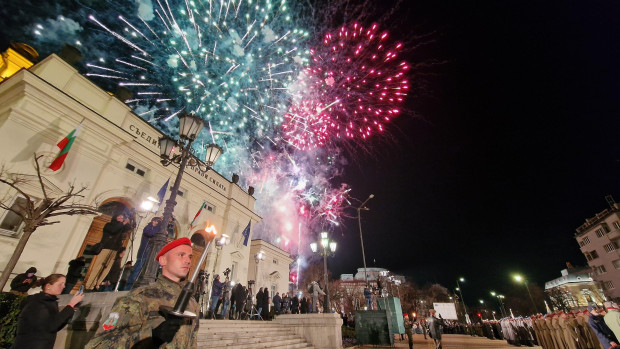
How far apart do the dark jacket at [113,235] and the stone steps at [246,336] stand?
13.1 ft

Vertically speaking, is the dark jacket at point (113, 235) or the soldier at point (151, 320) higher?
the dark jacket at point (113, 235)

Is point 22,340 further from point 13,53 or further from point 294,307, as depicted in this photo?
point 13,53

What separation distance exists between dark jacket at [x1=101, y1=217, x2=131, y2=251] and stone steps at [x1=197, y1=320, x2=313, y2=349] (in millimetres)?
4002

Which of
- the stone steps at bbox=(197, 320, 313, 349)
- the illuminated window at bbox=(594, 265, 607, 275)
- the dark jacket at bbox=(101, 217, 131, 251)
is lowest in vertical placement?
the stone steps at bbox=(197, 320, 313, 349)

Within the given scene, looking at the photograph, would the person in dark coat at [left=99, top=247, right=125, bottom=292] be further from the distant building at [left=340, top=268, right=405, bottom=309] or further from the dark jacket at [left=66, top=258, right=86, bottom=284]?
the distant building at [left=340, top=268, right=405, bottom=309]

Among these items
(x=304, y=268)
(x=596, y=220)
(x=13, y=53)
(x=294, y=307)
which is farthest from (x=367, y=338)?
(x=596, y=220)

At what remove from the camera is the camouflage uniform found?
5.81ft

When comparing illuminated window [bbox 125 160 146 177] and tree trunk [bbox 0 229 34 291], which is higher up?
illuminated window [bbox 125 160 146 177]

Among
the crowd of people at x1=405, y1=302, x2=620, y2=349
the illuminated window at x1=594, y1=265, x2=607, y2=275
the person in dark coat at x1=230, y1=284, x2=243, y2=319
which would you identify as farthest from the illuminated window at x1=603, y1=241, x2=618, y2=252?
the person in dark coat at x1=230, y1=284, x2=243, y2=319

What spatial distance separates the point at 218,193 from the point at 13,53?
15819mm

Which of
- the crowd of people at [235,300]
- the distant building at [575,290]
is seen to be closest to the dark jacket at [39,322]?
the crowd of people at [235,300]

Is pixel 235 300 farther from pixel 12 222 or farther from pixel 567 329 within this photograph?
pixel 567 329

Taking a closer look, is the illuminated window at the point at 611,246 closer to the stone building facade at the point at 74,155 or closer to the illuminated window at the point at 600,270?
the illuminated window at the point at 600,270

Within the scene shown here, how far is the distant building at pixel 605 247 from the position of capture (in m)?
39.4
